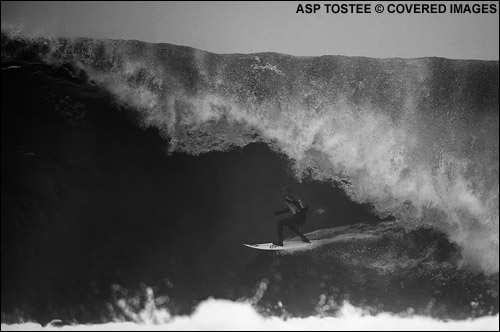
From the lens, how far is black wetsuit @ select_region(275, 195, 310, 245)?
519 centimetres

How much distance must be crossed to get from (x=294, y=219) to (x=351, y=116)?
129cm

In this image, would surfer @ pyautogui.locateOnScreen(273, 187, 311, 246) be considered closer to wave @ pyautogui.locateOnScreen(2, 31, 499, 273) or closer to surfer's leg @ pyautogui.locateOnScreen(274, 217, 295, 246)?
surfer's leg @ pyautogui.locateOnScreen(274, 217, 295, 246)

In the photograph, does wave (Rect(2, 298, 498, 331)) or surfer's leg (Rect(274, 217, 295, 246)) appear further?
surfer's leg (Rect(274, 217, 295, 246))

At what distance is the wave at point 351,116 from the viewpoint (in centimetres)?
529

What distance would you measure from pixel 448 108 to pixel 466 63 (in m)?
0.55

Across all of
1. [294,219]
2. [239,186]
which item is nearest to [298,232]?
[294,219]

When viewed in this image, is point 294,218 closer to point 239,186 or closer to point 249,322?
point 239,186

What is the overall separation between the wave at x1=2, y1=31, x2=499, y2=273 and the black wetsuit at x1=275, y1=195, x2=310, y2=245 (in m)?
0.35

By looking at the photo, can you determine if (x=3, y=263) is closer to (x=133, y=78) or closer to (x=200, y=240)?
(x=200, y=240)

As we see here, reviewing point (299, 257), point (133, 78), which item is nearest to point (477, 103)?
point (299, 257)

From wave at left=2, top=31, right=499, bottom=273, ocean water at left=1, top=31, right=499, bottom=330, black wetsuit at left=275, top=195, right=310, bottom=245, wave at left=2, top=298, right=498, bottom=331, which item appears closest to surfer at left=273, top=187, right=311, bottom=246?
black wetsuit at left=275, top=195, right=310, bottom=245

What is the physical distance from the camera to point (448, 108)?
Answer: 550 centimetres

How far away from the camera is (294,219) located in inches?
205

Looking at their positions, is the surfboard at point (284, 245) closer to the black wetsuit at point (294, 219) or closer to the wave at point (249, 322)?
the black wetsuit at point (294, 219)
